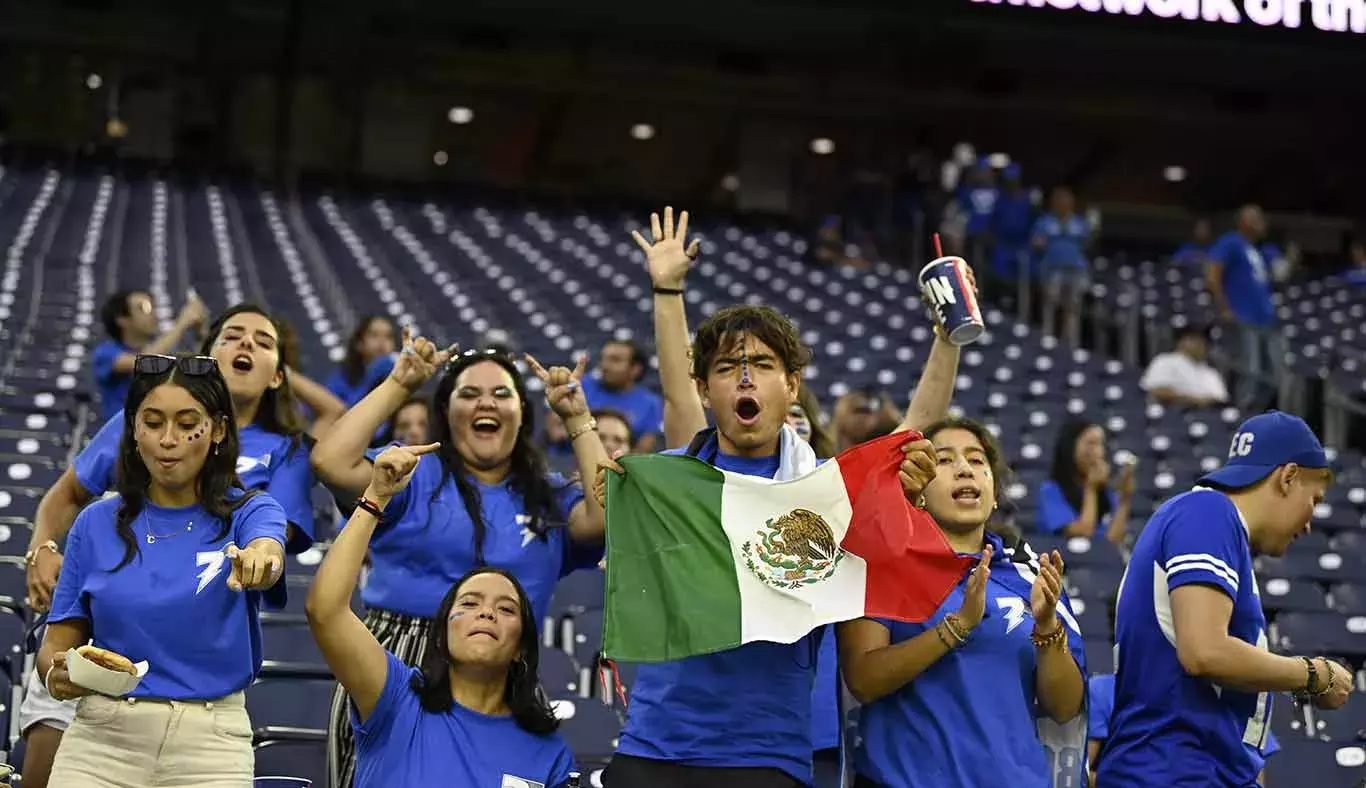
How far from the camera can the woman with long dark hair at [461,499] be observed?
383cm

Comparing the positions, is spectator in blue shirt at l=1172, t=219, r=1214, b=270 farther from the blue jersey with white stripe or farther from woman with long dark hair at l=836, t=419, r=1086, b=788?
woman with long dark hair at l=836, t=419, r=1086, b=788

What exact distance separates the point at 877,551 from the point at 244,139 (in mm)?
20981

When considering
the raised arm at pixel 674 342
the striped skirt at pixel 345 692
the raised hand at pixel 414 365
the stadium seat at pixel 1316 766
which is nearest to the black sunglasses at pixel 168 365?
the raised hand at pixel 414 365

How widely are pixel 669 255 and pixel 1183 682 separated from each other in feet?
4.86

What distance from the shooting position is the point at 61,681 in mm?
3090

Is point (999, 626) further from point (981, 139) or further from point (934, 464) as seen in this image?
point (981, 139)

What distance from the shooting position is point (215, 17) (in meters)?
22.2

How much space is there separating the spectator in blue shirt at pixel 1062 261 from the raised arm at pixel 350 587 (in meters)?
10.5

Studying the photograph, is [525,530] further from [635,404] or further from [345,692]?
[635,404]

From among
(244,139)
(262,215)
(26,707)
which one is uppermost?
(244,139)

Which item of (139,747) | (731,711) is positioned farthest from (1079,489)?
(139,747)

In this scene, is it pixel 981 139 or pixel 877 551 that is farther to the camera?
pixel 981 139

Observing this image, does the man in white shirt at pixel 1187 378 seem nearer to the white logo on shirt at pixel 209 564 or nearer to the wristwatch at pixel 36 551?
the wristwatch at pixel 36 551

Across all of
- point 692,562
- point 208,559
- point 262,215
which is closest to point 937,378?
point 692,562
